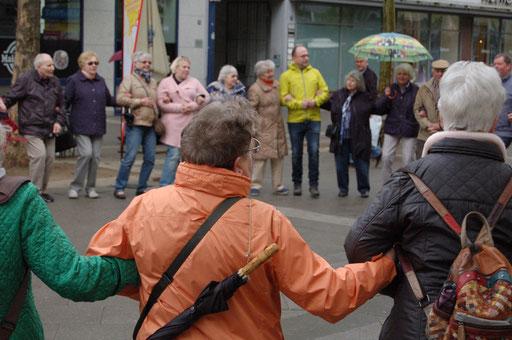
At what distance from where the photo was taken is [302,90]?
9922 millimetres

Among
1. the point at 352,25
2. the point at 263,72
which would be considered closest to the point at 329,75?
the point at 352,25

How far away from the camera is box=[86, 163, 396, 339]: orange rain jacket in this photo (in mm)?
2385

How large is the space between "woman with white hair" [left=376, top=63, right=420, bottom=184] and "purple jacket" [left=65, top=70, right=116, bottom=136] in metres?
3.77

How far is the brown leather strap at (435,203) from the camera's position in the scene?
7.88 feet

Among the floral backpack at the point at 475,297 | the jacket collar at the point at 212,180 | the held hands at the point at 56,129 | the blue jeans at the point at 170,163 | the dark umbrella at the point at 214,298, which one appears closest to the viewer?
the floral backpack at the point at 475,297

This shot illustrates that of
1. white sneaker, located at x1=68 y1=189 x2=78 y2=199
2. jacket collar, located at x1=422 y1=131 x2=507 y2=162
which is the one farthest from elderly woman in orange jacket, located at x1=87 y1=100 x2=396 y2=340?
white sneaker, located at x1=68 y1=189 x2=78 y2=199

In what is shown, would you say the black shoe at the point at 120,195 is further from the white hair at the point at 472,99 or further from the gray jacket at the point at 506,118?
the white hair at the point at 472,99

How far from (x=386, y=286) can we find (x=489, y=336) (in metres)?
0.57

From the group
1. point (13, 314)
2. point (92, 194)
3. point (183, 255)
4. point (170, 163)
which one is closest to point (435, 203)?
point (183, 255)

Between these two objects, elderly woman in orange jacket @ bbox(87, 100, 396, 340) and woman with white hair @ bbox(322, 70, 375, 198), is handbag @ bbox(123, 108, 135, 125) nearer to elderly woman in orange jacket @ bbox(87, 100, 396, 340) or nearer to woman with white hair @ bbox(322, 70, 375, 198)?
woman with white hair @ bbox(322, 70, 375, 198)

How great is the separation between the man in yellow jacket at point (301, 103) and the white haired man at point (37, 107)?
10.3ft

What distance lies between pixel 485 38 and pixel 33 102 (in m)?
25.5

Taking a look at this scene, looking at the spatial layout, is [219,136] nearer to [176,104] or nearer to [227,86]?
[176,104]

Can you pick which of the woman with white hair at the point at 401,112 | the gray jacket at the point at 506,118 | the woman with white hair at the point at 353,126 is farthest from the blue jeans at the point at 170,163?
the gray jacket at the point at 506,118
